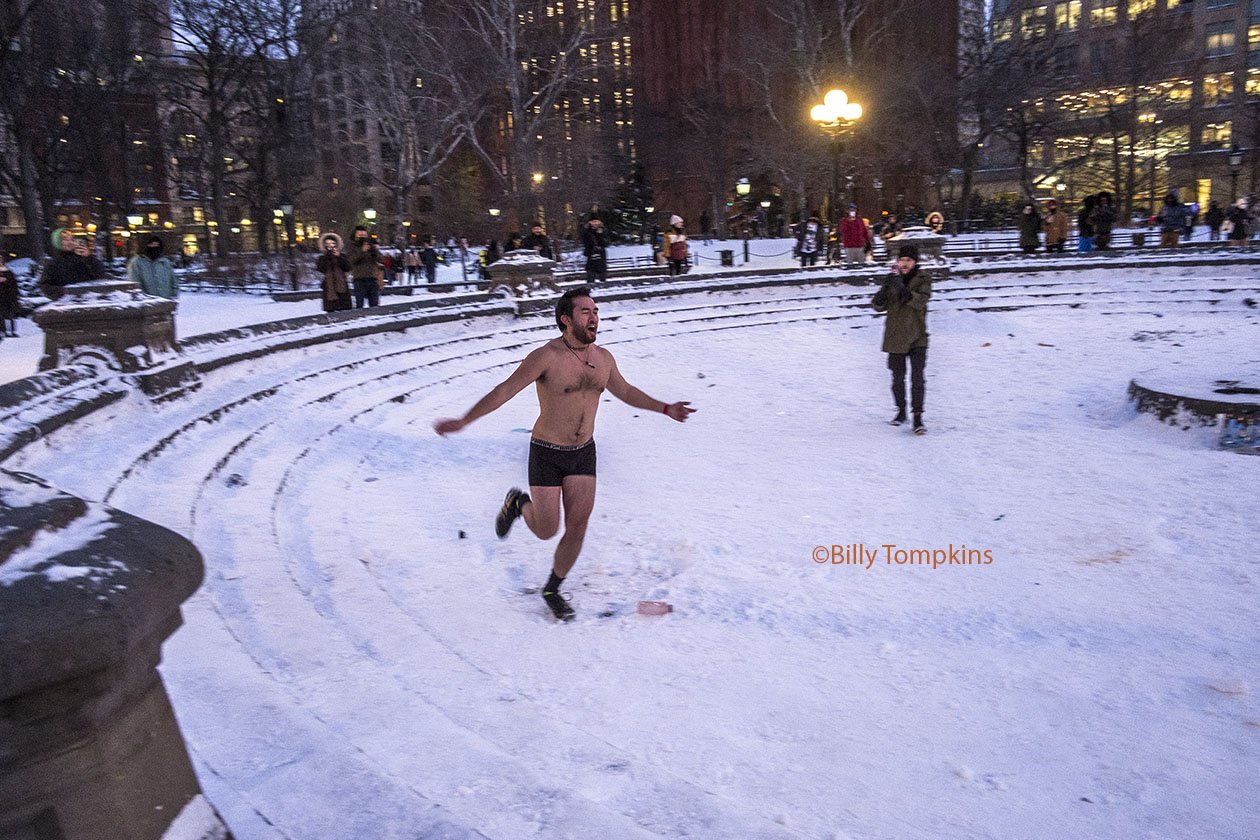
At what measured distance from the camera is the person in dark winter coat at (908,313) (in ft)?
31.9

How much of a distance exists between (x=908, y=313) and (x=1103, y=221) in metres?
17.5

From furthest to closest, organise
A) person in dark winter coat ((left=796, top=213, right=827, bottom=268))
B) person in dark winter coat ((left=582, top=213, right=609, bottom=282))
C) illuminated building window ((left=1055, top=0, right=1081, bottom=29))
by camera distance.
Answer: illuminated building window ((left=1055, top=0, right=1081, bottom=29))
person in dark winter coat ((left=796, top=213, right=827, bottom=268))
person in dark winter coat ((left=582, top=213, right=609, bottom=282))

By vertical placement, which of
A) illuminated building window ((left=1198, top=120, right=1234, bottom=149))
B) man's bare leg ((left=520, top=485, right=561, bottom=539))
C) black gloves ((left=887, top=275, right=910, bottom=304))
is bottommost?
man's bare leg ((left=520, top=485, right=561, bottom=539))

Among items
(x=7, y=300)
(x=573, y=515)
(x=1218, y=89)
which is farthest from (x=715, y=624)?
(x=1218, y=89)

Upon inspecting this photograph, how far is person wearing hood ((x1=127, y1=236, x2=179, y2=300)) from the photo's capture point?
13953 millimetres

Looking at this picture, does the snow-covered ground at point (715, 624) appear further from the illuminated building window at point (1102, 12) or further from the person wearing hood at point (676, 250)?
the illuminated building window at point (1102, 12)

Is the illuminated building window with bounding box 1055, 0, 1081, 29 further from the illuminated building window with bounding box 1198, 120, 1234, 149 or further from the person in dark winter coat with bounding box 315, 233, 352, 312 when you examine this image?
the person in dark winter coat with bounding box 315, 233, 352, 312

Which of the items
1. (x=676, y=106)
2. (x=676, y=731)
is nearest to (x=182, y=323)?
(x=676, y=731)

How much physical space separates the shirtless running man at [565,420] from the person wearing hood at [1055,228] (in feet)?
73.1

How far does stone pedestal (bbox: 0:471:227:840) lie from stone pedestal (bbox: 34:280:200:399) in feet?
27.1

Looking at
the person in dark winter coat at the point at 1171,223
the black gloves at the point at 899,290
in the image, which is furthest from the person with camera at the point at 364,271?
the person in dark winter coat at the point at 1171,223

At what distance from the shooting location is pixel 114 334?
9594 mm

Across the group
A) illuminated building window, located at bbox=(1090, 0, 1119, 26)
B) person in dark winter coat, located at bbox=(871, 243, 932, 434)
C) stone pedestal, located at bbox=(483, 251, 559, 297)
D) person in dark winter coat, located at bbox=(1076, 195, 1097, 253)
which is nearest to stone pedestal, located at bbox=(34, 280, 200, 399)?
person in dark winter coat, located at bbox=(871, 243, 932, 434)

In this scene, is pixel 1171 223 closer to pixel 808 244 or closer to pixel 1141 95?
pixel 808 244
